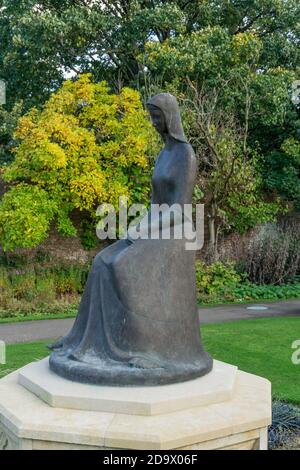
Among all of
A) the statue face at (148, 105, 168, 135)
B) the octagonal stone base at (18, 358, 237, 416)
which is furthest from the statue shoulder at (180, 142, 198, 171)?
the octagonal stone base at (18, 358, 237, 416)

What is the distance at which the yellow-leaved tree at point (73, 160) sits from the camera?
13.6 m

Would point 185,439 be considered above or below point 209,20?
below

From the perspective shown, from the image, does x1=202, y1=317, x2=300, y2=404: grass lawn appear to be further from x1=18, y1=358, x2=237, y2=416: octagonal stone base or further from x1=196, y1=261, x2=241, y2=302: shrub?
x1=196, y1=261, x2=241, y2=302: shrub

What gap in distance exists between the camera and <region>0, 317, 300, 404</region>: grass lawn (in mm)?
7254

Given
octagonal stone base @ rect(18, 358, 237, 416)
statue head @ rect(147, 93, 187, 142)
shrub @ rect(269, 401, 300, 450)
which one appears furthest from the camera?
shrub @ rect(269, 401, 300, 450)

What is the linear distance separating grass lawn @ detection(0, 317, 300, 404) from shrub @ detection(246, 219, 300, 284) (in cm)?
432

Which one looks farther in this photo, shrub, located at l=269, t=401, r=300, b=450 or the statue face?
shrub, located at l=269, t=401, r=300, b=450

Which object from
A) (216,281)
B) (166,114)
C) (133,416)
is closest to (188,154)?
(166,114)

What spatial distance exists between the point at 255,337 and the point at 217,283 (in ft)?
16.5

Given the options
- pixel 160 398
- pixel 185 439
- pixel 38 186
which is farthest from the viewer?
pixel 38 186

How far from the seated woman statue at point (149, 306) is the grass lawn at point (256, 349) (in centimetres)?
280

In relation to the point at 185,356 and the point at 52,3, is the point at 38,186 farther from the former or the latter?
the point at 185,356

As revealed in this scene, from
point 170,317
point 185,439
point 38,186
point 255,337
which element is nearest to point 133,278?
point 170,317

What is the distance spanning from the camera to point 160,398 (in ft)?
12.4
